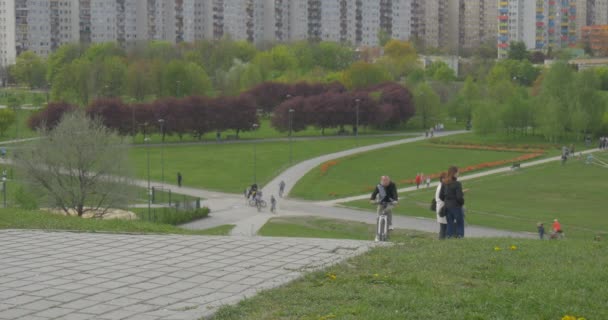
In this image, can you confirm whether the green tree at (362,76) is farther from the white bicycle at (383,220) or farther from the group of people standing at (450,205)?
the group of people standing at (450,205)

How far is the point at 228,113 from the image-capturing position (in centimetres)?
9156

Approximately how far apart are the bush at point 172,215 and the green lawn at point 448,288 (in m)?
28.1

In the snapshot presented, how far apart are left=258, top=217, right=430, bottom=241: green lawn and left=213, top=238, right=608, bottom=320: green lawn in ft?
74.2

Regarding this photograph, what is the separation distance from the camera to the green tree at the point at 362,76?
122938 mm

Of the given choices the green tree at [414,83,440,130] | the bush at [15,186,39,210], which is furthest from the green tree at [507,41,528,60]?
the bush at [15,186,39,210]

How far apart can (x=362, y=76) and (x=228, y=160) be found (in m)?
53.5

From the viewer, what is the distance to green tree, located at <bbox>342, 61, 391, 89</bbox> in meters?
123

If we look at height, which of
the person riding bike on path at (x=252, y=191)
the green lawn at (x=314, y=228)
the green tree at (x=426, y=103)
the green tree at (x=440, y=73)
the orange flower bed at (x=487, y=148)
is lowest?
the green lawn at (x=314, y=228)

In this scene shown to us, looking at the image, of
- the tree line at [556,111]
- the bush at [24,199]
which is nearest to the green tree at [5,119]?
the tree line at [556,111]

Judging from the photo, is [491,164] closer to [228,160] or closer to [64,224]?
[228,160]

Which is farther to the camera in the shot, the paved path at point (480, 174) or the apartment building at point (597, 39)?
the apartment building at point (597, 39)

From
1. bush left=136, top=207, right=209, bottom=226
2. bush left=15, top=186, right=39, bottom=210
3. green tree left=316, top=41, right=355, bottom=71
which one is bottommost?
bush left=136, top=207, right=209, bottom=226

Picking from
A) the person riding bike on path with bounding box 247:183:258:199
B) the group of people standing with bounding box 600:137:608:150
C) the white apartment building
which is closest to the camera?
the person riding bike on path with bounding box 247:183:258:199

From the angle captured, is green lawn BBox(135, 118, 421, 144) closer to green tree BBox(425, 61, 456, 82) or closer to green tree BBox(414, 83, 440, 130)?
green tree BBox(414, 83, 440, 130)
